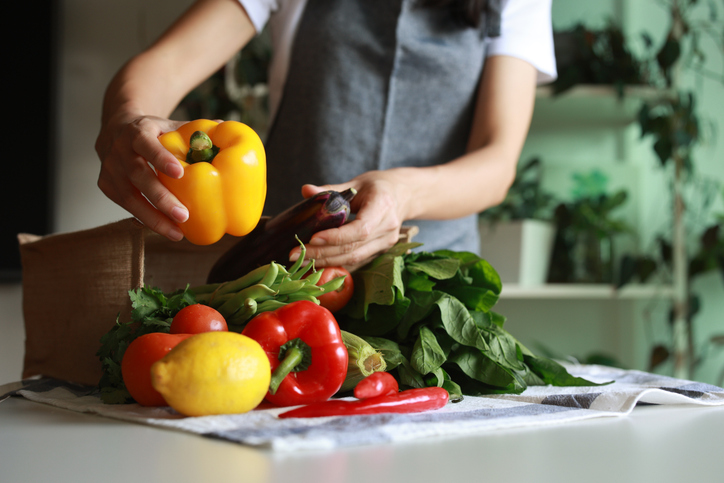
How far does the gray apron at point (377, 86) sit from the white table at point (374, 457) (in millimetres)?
771

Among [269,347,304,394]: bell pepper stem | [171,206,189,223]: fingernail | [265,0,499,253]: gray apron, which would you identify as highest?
[265,0,499,253]: gray apron

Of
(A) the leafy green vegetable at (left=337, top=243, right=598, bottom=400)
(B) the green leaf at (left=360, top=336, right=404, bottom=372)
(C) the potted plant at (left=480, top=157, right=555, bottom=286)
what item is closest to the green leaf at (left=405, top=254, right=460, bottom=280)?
(A) the leafy green vegetable at (left=337, top=243, right=598, bottom=400)

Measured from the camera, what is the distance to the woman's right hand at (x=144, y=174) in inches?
28.3

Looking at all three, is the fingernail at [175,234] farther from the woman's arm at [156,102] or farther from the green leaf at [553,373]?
the green leaf at [553,373]

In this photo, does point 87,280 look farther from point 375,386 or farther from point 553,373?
point 553,373

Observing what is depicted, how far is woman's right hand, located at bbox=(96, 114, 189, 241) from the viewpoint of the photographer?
0.72 meters

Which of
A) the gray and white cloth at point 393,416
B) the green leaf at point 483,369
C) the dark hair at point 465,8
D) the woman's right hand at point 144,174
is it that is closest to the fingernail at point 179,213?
the woman's right hand at point 144,174

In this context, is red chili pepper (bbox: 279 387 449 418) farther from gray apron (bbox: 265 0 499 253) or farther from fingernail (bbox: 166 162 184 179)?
gray apron (bbox: 265 0 499 253)

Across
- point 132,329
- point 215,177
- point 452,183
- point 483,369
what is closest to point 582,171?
point 452,183

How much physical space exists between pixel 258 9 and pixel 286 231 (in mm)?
699

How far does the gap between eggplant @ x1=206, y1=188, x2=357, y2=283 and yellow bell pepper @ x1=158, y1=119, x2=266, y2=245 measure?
3 cm

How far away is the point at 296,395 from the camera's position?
639mm

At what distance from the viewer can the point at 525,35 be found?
1293 millimetres

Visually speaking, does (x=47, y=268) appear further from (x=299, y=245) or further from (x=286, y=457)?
(x=286, y=457)
